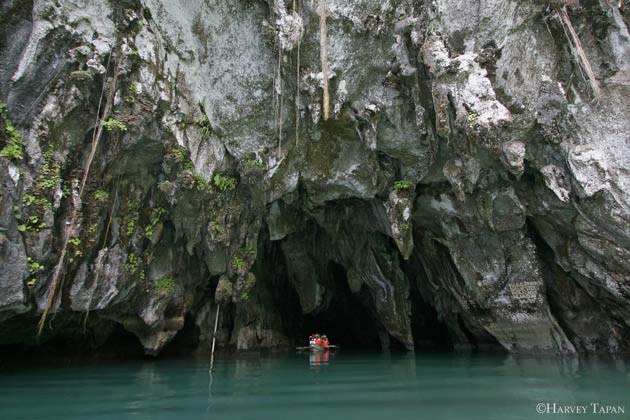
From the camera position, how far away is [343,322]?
2209 cm

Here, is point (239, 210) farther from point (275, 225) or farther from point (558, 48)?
point (558, 48)

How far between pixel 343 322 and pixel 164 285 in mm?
12095

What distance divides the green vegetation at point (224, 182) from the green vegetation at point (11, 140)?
13.8ft

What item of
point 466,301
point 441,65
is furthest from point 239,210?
point 466,301

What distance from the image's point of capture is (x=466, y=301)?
13.9 metres

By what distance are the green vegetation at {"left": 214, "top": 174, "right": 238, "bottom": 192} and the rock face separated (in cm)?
6

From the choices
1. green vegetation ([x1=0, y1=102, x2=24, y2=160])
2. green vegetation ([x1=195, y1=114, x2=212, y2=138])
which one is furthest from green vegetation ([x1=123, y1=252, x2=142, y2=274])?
green vegetation ([x1=195, y1=114, x2=212, y2=138])

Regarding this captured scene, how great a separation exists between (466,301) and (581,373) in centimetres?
558

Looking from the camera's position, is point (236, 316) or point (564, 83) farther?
point (236, 316)

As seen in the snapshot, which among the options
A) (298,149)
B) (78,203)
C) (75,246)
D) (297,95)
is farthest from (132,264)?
(297,95)

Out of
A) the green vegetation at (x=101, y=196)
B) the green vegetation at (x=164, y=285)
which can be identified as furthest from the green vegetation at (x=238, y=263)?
the green vegetation at (x=101, y=196)

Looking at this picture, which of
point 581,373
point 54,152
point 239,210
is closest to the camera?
point 581,373

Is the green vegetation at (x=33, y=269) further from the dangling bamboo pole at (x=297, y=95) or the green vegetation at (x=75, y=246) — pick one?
the dangling bamboo pole at (x=297, y=95)

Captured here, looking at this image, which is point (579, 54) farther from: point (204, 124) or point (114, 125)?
point (114, 125)
